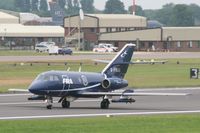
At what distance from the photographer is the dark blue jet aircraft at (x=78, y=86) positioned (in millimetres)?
41000

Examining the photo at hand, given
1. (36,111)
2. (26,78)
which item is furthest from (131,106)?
(26,78)

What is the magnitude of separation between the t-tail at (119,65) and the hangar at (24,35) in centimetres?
13054

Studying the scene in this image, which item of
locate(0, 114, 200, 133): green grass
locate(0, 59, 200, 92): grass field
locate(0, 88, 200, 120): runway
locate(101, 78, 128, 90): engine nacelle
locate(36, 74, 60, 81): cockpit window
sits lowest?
locate(0, 59, 200, 92): grass field

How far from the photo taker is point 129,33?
521ft

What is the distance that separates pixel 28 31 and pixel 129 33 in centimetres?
2816

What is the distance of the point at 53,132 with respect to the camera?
95.0 feet

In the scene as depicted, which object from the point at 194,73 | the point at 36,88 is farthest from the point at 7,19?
the point at 36,88

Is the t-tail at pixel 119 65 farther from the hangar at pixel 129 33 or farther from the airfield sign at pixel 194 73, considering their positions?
the hangar at pixel 129 33

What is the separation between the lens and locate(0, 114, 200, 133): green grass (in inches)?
1164

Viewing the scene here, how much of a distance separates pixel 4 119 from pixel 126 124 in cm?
602

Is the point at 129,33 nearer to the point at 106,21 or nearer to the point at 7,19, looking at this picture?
the point at 106,21

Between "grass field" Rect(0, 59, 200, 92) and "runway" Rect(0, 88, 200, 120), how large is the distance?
397 inches

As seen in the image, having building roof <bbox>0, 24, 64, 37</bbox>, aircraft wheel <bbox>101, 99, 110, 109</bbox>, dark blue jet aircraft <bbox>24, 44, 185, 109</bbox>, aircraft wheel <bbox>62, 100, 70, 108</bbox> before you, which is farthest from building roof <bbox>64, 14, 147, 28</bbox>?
aircraft wheel <bbox>101, 99, 110, 109</bbox>

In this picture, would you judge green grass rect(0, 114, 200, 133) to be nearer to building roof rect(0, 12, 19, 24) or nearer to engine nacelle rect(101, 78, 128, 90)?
engine nacelle rect(101, 78, 128, 90)
